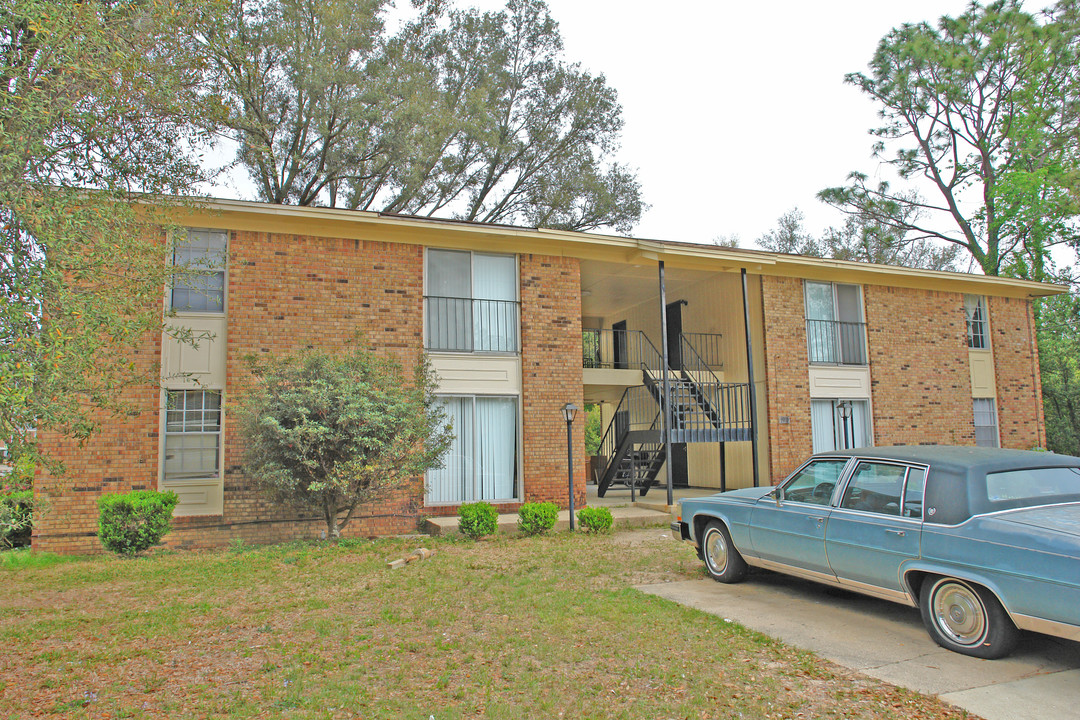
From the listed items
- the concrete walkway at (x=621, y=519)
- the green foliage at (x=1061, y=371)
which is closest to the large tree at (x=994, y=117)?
the green foliage at (x=1061, y=371)

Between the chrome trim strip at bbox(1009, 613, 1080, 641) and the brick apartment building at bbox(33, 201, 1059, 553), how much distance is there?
8.20m

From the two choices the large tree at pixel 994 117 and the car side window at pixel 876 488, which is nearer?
the car side window at pixel 876 488

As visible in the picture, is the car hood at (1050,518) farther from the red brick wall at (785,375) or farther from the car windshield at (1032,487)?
the red brick wall at (785,375)

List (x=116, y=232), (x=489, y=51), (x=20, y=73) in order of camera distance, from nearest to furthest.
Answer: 1. (x=20, y=73)
2. (x=116, y=232)
3. (x=489, y=51)

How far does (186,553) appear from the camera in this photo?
9.71 metres

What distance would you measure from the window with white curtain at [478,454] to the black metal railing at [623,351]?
12.7 ft

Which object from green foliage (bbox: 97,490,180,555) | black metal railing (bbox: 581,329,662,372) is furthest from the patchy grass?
black metal railing (bbox: 581,329,662,372)

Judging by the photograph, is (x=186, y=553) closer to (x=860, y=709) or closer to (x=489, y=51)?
(x=860, y=709)

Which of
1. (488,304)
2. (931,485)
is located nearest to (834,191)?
(488,304)

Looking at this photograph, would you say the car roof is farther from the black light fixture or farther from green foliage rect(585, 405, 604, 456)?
green foliage rect(585, 405, 604, 456)

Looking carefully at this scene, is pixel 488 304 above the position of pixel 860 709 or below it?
above

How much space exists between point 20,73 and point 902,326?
16.5 meters

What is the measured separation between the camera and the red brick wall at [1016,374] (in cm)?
1714

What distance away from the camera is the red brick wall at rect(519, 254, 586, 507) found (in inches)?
487
